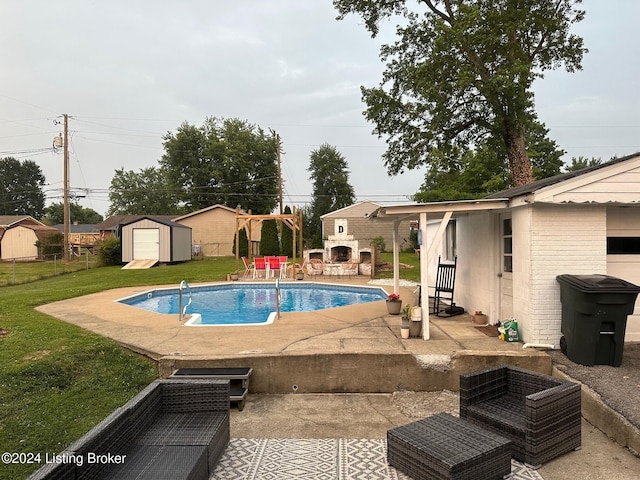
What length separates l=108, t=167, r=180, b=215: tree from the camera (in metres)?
56.6

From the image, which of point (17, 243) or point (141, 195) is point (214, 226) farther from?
point (141, 195)

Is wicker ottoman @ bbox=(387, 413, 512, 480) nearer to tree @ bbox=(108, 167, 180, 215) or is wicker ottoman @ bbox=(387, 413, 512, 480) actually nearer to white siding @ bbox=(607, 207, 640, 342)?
white siding @ bbox=(607, 207, 640, 342)

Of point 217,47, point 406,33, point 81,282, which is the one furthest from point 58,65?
point 406,33

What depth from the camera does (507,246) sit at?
6.63 m

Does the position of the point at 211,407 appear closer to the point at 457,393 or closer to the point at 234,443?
the point at 234,443

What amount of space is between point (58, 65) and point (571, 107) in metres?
26.4

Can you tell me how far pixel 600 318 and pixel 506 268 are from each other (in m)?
2.14

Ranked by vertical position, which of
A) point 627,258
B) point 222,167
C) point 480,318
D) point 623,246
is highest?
point 222,167

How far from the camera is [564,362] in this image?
4.88 metres

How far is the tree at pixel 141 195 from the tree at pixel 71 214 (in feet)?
46.5

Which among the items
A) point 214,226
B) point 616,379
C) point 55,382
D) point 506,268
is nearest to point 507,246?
point 506,268

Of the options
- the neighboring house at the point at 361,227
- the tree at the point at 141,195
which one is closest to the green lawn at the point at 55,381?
the neighboring house at the point at 361,227

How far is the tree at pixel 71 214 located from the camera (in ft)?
222

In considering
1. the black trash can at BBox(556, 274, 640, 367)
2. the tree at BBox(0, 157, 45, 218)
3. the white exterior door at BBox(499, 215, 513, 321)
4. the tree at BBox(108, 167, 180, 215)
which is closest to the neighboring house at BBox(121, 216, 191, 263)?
the white exterior door at BBox(499, 215, 513, 321)
